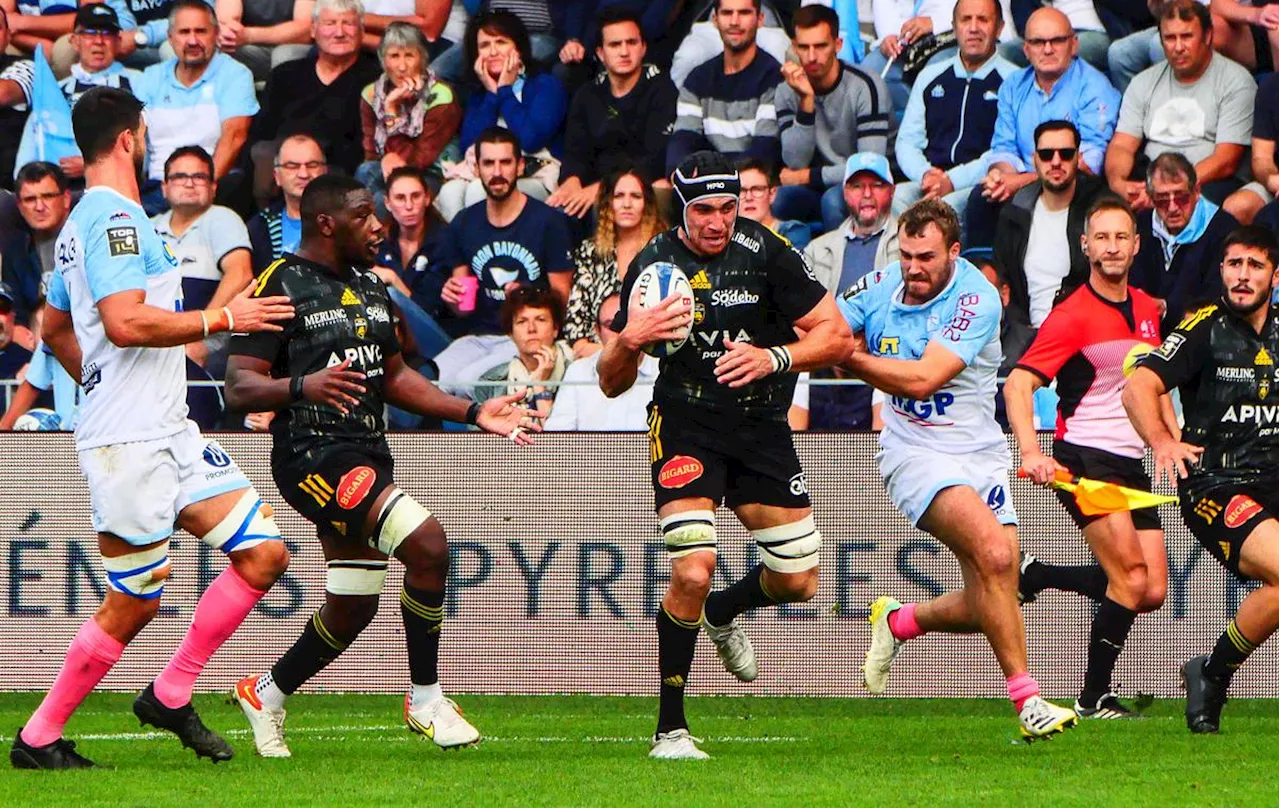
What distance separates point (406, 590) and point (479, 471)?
3103 millimetres

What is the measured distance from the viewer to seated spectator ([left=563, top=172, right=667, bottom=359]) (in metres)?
13.1

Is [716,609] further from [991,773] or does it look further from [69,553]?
[69,553]

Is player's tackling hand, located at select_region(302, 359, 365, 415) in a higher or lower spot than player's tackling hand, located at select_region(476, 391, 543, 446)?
higher

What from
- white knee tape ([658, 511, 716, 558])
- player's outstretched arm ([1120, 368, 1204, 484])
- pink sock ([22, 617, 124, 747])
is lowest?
pink sock ([22, 617, 124, 747])

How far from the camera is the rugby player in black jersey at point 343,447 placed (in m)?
7.97

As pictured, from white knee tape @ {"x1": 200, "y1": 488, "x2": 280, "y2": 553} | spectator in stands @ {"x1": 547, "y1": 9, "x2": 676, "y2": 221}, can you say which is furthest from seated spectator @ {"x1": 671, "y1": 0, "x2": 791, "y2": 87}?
white knee tape @ {"x1": 200, "y1": 488, "x2": 280, "y2": 553}

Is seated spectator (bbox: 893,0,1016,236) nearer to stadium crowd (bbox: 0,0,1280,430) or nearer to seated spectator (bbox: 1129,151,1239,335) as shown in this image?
stadium crowd (bbox: 0,0,1280,430)

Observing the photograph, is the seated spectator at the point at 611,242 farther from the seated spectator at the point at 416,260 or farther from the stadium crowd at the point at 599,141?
the seated spectator at the point at 416,260

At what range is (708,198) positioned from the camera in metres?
8.12

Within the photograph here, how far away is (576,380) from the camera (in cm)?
1208

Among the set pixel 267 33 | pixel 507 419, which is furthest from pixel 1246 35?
pixel 267 33

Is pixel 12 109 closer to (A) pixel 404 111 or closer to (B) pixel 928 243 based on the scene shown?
(A) pixel 404 111

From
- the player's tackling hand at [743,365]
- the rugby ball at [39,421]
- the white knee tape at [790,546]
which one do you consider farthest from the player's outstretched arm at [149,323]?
the rugby ball at [39,421]

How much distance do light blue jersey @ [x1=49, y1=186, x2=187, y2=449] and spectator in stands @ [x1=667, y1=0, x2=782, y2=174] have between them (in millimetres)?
6693
